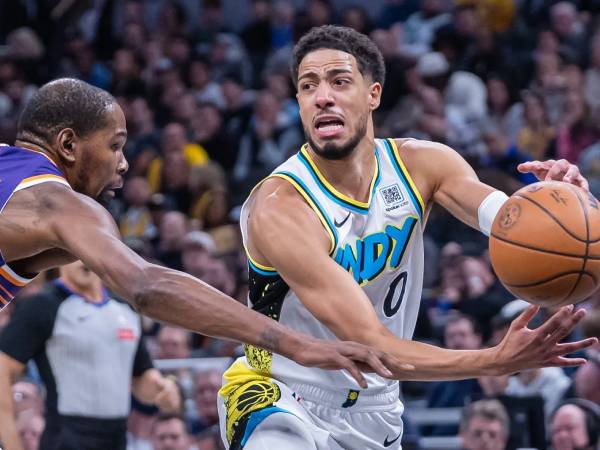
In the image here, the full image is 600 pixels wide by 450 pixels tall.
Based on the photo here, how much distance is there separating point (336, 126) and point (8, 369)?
8.69 ft

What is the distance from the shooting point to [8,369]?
6418mm

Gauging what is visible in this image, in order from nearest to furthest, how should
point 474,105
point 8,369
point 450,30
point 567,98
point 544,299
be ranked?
point 544,299 < point 8,369 < point 567,98 < point 474,105 < point 450,30

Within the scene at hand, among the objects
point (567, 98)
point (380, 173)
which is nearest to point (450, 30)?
point (567, 98)

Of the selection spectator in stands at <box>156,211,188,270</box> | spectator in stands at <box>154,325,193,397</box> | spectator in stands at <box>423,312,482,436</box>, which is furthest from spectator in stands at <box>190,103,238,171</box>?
spectator in stands at <box>423,312,482,436</box>

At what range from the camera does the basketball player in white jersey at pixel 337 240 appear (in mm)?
4469

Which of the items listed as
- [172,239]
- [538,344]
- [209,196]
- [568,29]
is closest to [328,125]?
[538,344]

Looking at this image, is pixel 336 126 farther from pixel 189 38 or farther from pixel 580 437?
pixel 189 38

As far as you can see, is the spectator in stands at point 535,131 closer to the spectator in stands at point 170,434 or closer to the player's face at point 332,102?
the spectator in stands at point 170,434

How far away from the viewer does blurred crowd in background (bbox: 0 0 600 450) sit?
820 cm

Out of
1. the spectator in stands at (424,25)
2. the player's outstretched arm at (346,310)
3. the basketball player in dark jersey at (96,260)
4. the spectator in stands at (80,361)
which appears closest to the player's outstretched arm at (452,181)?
the player's outstretched arm at (346,310)

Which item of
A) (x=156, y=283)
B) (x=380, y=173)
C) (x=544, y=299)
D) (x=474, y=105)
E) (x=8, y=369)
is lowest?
(x=8, y=369)

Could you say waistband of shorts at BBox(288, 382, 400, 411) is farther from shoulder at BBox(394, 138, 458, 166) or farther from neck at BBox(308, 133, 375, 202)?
shoulder at BBox(394, 138, 458, 166)

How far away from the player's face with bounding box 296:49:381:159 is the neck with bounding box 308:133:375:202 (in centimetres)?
5

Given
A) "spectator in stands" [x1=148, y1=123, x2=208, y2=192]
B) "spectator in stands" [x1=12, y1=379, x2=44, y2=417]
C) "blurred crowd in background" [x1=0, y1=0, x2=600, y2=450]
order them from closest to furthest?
"spectator in stands" [x1=12, y1=379, x2=44, y2=417] < "blurred crowd in background" [x1=0, y1=0, x2=600, y2=450] < "spectator in stands" [x1=148, y1=123, x2=208, y2=192]
